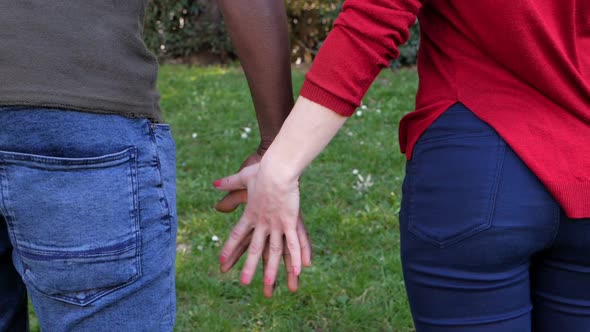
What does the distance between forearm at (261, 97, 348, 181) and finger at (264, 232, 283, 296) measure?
0.68ft

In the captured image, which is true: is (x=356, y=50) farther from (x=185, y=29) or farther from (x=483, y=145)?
(x=185, y=29)

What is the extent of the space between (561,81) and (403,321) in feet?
6.92

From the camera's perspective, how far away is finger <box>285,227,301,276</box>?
145 centimetres

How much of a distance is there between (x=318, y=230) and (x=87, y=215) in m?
2.80

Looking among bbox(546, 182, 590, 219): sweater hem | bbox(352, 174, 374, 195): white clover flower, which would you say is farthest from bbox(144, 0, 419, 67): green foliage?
bbox(546, 182, 590, 219): sweater hem

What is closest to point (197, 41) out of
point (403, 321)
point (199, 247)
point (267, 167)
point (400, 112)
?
point (400, 112)

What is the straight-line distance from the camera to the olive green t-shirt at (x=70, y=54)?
1161 millimetres

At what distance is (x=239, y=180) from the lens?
67.2 inches

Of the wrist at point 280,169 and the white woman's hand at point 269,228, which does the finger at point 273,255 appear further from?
the wrist at point 280,169

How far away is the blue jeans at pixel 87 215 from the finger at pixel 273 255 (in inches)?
10.1

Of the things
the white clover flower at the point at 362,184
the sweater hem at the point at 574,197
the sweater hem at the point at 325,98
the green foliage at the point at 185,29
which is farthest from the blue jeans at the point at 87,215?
the green foliage at the point at 185,29

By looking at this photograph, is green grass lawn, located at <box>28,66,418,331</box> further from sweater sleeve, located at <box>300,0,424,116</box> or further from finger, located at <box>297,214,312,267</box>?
sweater sleeve, located at <box>300,0,424,116</box>

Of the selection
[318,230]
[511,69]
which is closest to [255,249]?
[511,69]

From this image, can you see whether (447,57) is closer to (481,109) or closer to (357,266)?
(481,109)
